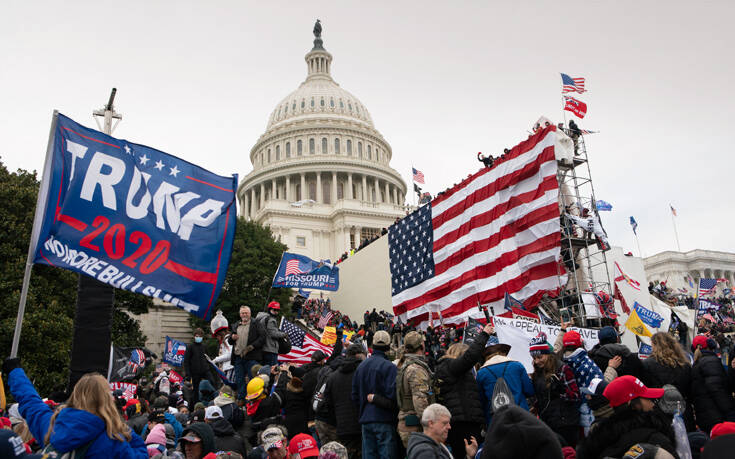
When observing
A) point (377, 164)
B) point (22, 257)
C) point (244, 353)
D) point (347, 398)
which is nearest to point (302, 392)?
point (347, 398)

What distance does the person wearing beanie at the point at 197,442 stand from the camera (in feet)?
17.0

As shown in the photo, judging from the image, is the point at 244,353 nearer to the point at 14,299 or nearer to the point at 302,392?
the point at 302,392

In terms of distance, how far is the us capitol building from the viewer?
203ft

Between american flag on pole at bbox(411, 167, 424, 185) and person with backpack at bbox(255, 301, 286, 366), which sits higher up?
american flag on pole at bbox(411, 167, 424, 185)

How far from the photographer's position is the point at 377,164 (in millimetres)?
80250

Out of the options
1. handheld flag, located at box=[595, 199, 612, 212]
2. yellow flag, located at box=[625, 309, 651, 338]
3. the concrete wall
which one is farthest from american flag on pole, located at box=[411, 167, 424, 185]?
yellow flag, located at box=[625, 309, 651, 338]

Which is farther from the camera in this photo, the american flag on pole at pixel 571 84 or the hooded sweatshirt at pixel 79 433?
the american flag on pole at pixel 571 84

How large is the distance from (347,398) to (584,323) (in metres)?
10.4

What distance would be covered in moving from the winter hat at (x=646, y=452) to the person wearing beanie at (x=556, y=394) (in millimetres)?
2515

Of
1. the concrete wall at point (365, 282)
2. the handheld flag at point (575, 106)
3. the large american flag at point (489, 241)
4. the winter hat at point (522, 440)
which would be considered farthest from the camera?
the concrete wall at point (365, 282)

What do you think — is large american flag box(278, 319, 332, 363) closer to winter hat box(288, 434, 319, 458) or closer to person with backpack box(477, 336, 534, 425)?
person with backpack box(477, 336, 534, 425)

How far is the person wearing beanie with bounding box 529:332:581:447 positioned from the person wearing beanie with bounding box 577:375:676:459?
6.95 feet

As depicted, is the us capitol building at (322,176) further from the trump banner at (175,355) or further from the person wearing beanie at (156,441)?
the person wearing beanie at (156,441)

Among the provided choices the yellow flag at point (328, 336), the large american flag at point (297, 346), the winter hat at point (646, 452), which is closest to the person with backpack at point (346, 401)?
the winter hat at point (646, 452)
